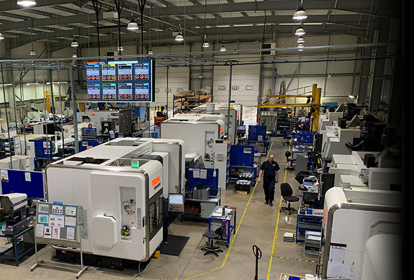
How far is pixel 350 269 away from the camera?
454 centimetres

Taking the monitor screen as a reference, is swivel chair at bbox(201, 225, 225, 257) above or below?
below

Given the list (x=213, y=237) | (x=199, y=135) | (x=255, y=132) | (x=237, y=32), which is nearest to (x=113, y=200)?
(x=213, y=237)

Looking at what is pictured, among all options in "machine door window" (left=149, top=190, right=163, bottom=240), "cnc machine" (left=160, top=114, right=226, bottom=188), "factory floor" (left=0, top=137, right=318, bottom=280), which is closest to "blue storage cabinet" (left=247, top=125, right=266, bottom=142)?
"cnc machine" (left=160, top=114, right=226, bottom=188)

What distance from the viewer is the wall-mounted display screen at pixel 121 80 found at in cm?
858

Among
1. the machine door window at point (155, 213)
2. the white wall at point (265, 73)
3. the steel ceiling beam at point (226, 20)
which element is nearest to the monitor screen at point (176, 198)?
the machine door window at point (155, 213)

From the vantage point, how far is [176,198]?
8078mm

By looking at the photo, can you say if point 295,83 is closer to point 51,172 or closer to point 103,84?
point 103,84

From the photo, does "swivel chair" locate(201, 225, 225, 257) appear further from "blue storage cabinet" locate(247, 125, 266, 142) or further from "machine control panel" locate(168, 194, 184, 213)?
"blue storage cabinet" locate(247, 125, 266, 142)

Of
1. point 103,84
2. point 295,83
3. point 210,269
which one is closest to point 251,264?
point 210,269

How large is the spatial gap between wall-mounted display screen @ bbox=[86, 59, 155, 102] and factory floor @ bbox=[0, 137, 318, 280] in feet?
12.9

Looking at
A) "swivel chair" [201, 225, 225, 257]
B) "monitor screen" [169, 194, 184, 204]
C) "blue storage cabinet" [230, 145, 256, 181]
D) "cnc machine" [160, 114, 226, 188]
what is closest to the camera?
"swivel chair" [201, 225, 225, 257]

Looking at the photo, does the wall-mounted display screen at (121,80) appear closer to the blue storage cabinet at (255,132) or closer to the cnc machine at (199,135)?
the cnc machine at (199,135)

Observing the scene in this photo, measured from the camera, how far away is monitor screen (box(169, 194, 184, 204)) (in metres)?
8.03

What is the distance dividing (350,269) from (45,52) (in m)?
31.4
